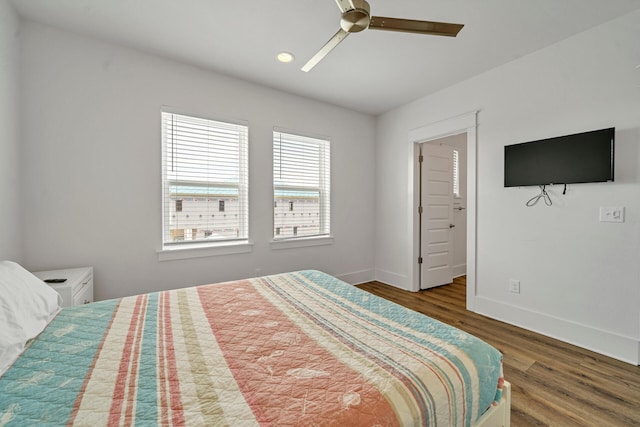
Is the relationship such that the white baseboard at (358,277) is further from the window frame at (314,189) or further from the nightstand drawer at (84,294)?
the nightstand drawer at (84,294)

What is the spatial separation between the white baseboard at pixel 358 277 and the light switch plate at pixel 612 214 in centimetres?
279

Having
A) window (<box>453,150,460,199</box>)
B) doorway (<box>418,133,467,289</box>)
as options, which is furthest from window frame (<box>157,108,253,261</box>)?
window (<box>453,150,460,199</box>)

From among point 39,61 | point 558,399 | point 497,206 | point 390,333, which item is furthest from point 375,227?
point 39,61

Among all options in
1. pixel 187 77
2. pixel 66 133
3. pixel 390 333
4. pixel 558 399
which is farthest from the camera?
pixel 187 77

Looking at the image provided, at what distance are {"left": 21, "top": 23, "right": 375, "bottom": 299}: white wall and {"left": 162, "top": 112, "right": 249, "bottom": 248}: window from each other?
106 mm

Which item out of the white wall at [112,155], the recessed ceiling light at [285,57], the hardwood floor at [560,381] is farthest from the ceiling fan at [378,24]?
the hardwood floor at [560,381]

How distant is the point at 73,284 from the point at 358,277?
3.36m

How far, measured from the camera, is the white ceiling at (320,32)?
2014 millimetres

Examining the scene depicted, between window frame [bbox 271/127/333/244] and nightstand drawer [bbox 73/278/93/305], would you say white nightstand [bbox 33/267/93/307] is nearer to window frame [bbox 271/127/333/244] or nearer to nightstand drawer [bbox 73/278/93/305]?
nightstand drawer [bbox 73/278/93/305]

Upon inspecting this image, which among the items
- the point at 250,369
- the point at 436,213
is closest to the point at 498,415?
the point at 250,369

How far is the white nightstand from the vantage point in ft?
6.02

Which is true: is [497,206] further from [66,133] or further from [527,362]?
[66,133]

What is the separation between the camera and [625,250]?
7.03 ft

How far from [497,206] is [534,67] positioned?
4.58 ft
